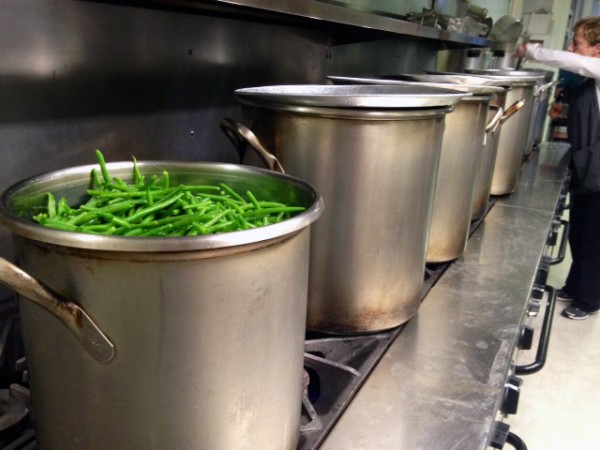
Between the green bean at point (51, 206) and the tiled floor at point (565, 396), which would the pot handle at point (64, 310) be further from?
the tiled floor at point (565, 396)

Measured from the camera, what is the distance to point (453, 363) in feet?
3.41

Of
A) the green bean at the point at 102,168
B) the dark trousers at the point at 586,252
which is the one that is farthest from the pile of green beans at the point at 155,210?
the dark trousers at the point at 586,252

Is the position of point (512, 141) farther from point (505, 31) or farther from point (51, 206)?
point (505, 31)

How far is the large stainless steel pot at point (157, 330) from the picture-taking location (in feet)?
1.70

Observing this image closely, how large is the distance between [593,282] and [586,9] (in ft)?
24.6

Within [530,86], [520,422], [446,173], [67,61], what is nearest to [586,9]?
[530,86]

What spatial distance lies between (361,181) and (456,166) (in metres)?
0.54

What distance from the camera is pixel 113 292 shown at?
0.52 meters

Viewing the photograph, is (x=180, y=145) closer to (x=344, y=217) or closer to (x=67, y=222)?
(x=344, y=217)

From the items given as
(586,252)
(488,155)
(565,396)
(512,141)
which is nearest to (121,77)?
(488,155)

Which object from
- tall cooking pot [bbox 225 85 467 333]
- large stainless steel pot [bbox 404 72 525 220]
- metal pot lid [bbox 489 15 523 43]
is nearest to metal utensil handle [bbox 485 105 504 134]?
large stainless steel pot [bbox 404 72 525 220]

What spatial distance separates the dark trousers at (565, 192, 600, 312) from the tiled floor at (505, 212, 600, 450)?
16cm

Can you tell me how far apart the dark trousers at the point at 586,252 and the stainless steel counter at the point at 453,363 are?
1.61m

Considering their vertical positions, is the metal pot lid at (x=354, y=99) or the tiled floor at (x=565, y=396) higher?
the metal pot lid at (x=354, y=99)
